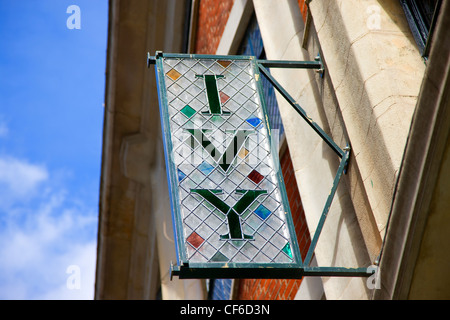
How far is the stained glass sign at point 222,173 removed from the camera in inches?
189

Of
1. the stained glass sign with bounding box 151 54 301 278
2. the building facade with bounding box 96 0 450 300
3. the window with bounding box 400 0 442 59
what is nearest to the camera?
the building facade with bounding box 96 0 450 300

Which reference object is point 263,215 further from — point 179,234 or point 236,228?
point 179,234

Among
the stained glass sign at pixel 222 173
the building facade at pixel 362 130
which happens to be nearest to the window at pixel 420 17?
the building facade at pixel 362 130

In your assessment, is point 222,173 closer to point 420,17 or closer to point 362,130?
point 362,130

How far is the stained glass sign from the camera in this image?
480 centimetres

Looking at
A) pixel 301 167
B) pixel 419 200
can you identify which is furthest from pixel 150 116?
pixel 419 200

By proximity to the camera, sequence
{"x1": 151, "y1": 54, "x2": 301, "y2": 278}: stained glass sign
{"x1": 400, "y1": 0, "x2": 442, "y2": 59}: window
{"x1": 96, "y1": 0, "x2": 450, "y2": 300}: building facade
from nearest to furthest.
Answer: {"x1": 96, "y1": 0, "x2": 450, "y2": 300}: building facade
{"x1": 151, "y1": 54, "x2": 301, "y2": 278}: stained glass sign
{"x1": 400, "y1": 0, "x2": 442, "y2": 59}: window

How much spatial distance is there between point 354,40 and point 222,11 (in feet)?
19.5

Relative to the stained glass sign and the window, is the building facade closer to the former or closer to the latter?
the window

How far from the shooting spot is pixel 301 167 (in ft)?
22.5

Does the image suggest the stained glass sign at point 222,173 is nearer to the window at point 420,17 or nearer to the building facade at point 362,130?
the building facade at point 362,130

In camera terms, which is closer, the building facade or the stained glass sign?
the building facade

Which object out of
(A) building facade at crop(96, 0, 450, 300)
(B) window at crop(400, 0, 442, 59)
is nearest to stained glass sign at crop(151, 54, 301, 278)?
(A) building facade at crop(96, 0, 450, 300)

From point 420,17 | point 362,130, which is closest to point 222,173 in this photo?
point 362,130
